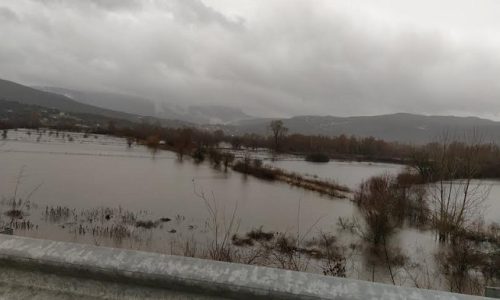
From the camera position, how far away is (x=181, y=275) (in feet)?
6.45

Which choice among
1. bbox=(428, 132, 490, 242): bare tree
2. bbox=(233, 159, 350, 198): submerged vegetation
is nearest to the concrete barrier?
bbox=(428, 132, 490, 242): bare tree

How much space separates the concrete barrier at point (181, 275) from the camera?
1904 mm

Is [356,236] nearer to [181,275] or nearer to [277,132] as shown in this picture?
[181,275]

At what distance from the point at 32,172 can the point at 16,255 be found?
32578 mm

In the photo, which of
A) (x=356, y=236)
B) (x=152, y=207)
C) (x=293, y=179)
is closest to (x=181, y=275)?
A: (x=356, y=236)

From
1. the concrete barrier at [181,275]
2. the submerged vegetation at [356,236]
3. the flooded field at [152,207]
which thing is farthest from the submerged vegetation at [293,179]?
the concrete barrier at [181,275]

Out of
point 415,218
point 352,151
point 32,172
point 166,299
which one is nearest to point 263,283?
point 166,299

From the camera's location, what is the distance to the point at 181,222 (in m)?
19.6

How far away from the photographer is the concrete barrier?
190 cm

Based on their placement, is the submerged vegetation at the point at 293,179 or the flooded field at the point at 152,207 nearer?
the flooded field at the point at 152,207

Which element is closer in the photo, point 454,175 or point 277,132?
point 454,175

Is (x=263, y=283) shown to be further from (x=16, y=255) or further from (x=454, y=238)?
(x=454, y=238)

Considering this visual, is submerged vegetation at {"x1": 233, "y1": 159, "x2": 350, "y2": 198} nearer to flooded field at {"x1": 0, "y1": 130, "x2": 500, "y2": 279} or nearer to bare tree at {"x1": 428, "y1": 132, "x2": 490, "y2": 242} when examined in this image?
flooded field at {"x1": 0, "y1": 130, "x2": 500, "y2": 279}

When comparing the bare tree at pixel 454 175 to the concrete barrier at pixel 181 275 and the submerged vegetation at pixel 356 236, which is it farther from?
the concrete barrier at pixel 181 275
